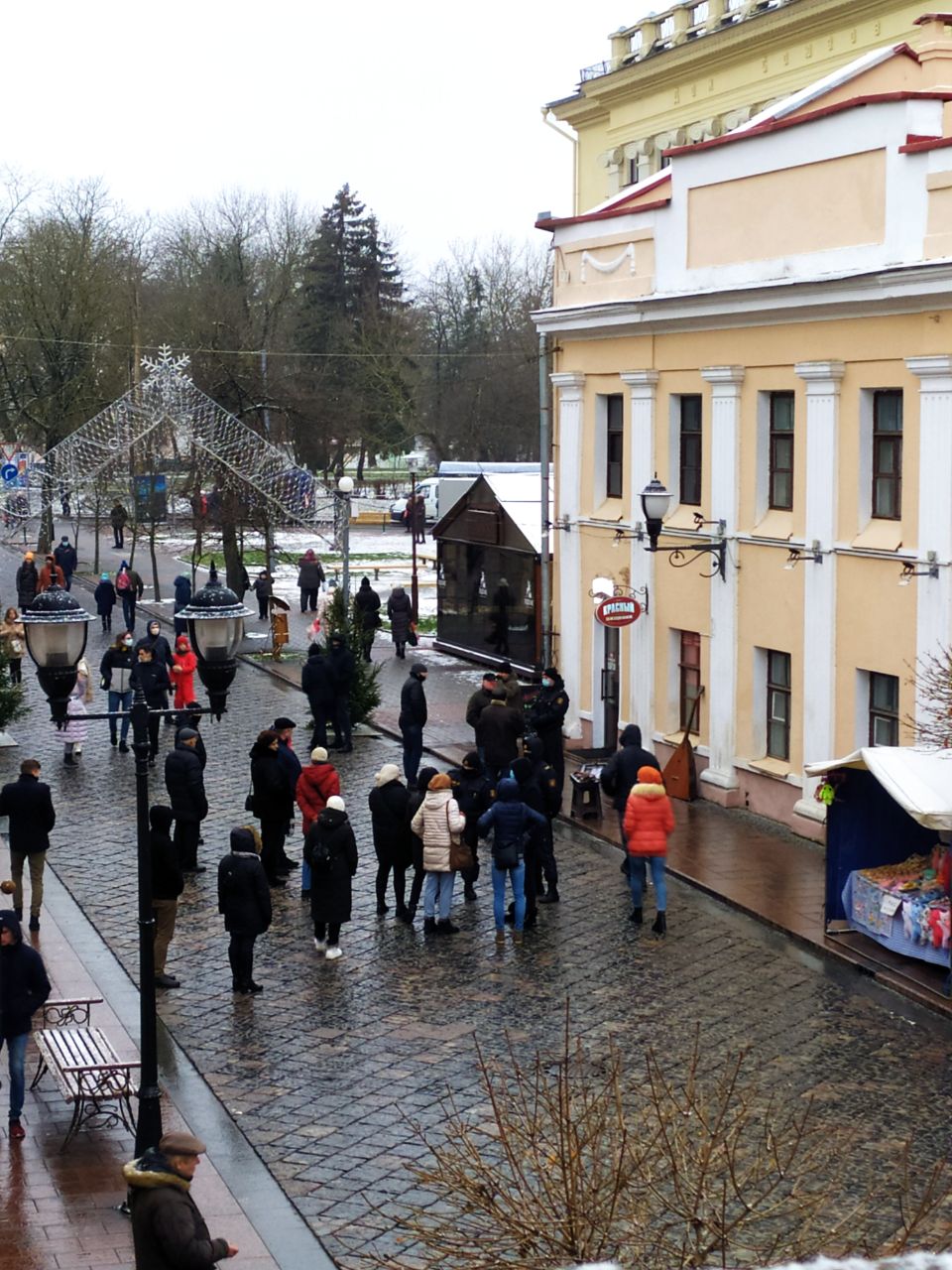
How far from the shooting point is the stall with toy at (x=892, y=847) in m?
14.5

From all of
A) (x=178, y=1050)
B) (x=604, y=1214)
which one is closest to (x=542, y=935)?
(x=178, y=1050)

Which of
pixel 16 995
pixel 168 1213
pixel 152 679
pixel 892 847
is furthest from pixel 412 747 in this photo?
pixel 168 1213

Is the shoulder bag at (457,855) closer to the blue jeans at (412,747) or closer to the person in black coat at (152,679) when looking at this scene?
the blue jeans at (412,747)

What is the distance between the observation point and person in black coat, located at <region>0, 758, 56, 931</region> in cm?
1606

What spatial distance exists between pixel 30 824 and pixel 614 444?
37.9ft

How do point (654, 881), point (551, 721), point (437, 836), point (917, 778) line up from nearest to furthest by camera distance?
point (917, 778) < point (437, 836) < point (654, 881) < point (551, 721)

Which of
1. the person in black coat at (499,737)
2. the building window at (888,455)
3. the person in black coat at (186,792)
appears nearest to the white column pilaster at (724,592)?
the building window at (888,455)

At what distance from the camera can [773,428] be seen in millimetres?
21391

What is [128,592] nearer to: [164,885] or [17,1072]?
[164,885]

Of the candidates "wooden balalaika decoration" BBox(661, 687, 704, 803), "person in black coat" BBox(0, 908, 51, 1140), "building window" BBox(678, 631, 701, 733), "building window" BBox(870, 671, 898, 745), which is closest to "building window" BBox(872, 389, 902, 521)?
"building window" BBox(870, 671, 898, 745)

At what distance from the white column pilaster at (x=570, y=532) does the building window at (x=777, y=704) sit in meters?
4.74

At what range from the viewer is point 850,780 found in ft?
52.4

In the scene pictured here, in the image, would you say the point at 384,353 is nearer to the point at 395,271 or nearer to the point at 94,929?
the point at 395,271

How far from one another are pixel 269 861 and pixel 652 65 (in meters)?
19.8
